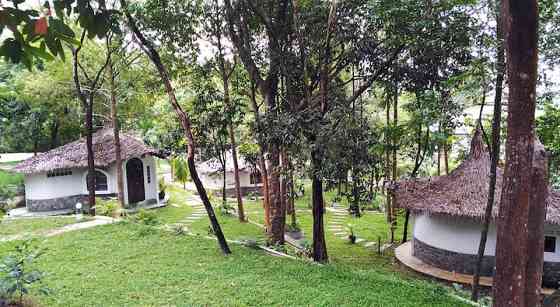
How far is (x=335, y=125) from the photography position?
7.07 metres

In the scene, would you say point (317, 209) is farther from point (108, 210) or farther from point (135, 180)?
point (135, 180)

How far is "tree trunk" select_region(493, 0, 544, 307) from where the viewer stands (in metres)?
2.91

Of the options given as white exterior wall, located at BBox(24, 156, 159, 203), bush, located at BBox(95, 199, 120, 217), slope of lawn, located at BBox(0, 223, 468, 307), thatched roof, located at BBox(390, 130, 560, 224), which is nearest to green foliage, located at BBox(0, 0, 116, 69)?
slope of lawn, located at BBox(0, 223, 468, 307)

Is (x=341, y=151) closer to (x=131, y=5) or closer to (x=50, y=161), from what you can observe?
(x=131, y=5)

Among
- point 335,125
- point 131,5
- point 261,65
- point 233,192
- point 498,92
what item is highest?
point 131,5

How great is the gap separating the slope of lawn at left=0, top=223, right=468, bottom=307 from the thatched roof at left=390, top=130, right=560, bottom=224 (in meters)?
4.29

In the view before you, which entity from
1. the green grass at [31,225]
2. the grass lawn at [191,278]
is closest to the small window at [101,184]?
the green grass at [31,225]

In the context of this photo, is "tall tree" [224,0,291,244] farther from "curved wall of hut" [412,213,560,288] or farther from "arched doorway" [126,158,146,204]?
"arched doorway" [126,158,146,204]

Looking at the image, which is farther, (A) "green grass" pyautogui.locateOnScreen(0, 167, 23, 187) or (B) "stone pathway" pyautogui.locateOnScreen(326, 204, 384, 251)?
(A) "green grass" pyautogui.locateOnScreen(0, 167, 23, 187)

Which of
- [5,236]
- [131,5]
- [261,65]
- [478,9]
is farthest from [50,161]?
[478,9]

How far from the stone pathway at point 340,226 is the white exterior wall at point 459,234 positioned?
8.31 feet

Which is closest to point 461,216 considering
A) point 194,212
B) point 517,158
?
point 517,158

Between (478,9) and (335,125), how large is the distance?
11.2ft

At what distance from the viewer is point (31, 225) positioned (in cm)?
1175
